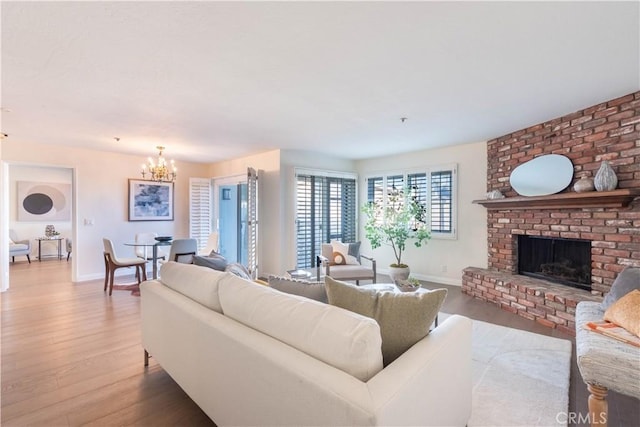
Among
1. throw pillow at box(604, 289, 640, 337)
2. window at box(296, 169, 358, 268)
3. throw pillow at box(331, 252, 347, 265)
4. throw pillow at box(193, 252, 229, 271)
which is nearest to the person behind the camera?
→ throw pillow at box(604, 289, 640, 337)

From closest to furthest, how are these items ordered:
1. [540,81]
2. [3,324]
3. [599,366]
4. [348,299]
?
[348,299] < [599,366] < [540,81] < [3,324]

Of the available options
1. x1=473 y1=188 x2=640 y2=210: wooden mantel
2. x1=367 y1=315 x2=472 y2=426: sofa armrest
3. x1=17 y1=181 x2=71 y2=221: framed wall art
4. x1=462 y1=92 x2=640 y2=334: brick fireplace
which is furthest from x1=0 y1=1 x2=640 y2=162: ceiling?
x1=17 y1=181 x2=71 y2=221: framed wall art

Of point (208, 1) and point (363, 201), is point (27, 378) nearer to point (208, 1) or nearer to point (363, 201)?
point (208, 1)

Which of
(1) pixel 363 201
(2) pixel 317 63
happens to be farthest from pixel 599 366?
(1) pixel 363 201

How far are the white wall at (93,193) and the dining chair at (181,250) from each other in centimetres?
198

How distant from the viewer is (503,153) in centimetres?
441

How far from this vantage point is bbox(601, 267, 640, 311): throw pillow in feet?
7.57

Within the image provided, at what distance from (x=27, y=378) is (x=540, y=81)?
466 centimetres

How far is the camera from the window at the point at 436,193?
5.12 meters

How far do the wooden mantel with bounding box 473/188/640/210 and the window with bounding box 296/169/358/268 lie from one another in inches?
100.0

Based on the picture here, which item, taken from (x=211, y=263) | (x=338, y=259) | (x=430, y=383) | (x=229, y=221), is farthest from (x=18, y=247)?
(x=430, y=383)

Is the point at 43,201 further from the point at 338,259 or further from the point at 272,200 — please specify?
the point at 338,259

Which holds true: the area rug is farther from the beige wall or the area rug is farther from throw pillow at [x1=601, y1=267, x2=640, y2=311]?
the beige wall

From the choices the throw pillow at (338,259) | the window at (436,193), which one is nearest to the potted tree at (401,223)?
the window at (436,193)
